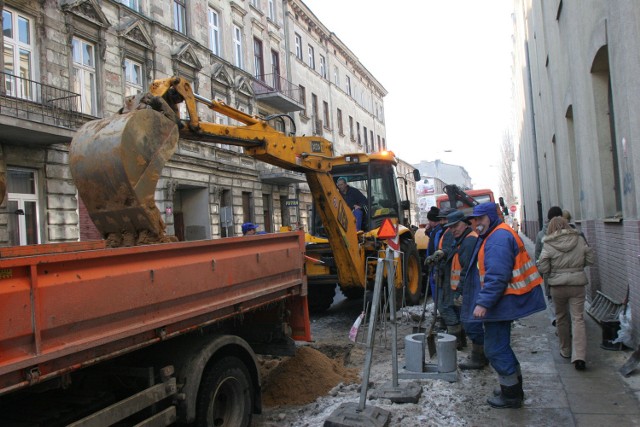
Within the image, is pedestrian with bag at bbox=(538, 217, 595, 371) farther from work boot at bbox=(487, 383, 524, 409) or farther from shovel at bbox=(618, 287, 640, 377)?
Result: work boot at bbox=(487, 383, 524, 409)

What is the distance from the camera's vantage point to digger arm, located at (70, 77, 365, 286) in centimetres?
407

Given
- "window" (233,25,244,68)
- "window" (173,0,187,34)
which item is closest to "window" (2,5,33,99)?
"window" (173,0,187,34)

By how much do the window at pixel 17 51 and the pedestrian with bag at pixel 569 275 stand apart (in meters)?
11.4

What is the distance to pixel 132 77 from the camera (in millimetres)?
16500

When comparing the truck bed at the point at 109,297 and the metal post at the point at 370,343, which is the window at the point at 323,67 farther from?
the truck bed at the point at 109,297

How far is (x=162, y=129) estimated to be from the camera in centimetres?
436

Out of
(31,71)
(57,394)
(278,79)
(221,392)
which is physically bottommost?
(221,392)

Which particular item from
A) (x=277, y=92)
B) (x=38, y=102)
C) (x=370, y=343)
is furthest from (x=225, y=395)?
(x=277, y=92)

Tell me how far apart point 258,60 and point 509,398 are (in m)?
23.9

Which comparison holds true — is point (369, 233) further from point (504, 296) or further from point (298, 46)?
point (298, 46)

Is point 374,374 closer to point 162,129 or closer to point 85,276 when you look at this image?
point 162,129

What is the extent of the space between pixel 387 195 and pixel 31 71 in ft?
30.6

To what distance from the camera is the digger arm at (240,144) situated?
407 centimetres

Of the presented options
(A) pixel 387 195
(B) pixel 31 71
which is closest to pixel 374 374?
(A) pixel 387 195
